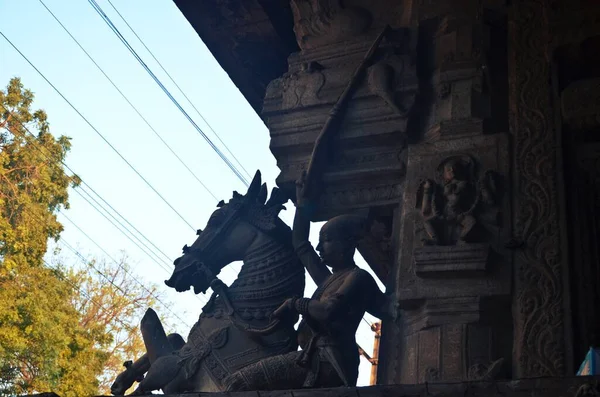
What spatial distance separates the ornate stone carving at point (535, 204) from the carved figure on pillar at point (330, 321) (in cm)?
110

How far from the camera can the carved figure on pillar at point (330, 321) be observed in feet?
20.7

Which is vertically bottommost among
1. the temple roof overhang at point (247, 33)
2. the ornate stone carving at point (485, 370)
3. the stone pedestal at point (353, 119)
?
the ornate stone carving at point (485, 370)

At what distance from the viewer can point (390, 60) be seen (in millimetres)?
7953

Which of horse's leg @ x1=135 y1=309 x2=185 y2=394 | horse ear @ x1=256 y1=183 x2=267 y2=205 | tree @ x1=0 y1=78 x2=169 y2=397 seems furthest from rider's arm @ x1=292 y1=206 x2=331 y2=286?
tree @ x1=0 y1=78 x2=169 y2=397

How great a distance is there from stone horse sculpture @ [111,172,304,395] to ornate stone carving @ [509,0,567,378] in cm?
184

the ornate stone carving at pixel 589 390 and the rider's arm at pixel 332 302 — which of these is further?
the rider's arm at pixel 332 302

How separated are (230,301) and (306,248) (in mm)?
757

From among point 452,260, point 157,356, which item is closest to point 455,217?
point 452,260

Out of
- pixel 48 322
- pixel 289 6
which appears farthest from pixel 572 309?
pixel 48 322

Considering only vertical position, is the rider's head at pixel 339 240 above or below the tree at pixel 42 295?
below

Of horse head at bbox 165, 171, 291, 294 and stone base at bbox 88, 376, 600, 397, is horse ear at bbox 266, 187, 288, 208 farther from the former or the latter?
stone base at bbox 88, 376, 600, 397

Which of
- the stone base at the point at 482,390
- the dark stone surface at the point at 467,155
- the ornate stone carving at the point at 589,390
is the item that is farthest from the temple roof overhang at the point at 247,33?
the ornate stone carving at the point at 589,390

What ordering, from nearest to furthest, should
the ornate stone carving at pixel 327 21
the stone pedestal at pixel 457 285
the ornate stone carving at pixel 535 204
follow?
the ornate stone carving at pixel 535 204 → the stone pedestal at pixel 457 285 → the ornate stone carving at pixel 327 21

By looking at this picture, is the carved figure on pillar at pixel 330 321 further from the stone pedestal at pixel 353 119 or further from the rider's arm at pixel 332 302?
the stone pedestal at pixel 353 119
